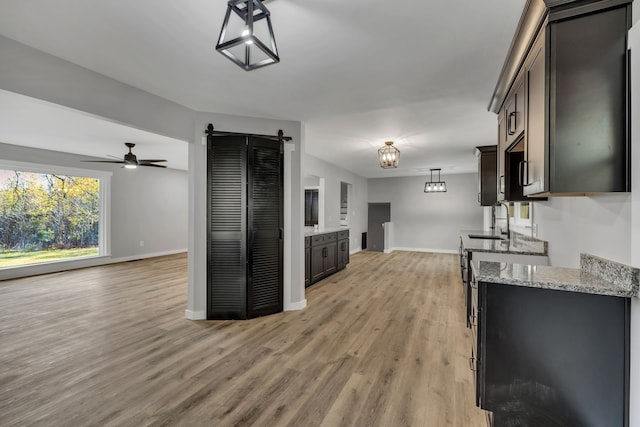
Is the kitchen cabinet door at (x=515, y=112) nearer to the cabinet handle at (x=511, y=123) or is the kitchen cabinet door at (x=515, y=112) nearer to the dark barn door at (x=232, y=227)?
the cabinet handle at (x=511, y=123)

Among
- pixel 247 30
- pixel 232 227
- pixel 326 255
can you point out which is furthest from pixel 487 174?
pixel 247 30

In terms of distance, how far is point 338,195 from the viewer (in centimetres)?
758

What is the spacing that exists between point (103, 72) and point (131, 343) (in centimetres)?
252

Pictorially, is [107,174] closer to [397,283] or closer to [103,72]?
[103,72]

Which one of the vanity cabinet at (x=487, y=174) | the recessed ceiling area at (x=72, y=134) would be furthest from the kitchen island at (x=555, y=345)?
the recessed ceiling area at (x=72, y=134)

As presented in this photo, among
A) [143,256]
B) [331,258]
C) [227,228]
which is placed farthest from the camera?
[143,256]

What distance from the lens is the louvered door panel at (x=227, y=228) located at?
334cm

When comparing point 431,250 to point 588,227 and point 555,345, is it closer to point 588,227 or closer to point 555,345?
point 588,227

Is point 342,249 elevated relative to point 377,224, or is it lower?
lower

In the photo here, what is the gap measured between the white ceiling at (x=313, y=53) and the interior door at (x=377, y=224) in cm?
609

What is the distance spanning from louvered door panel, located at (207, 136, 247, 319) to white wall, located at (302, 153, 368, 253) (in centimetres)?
249

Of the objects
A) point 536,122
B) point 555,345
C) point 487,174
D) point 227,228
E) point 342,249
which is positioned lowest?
point 342,249

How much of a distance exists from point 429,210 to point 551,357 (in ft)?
26.5

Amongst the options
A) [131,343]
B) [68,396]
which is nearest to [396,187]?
[131,343]
